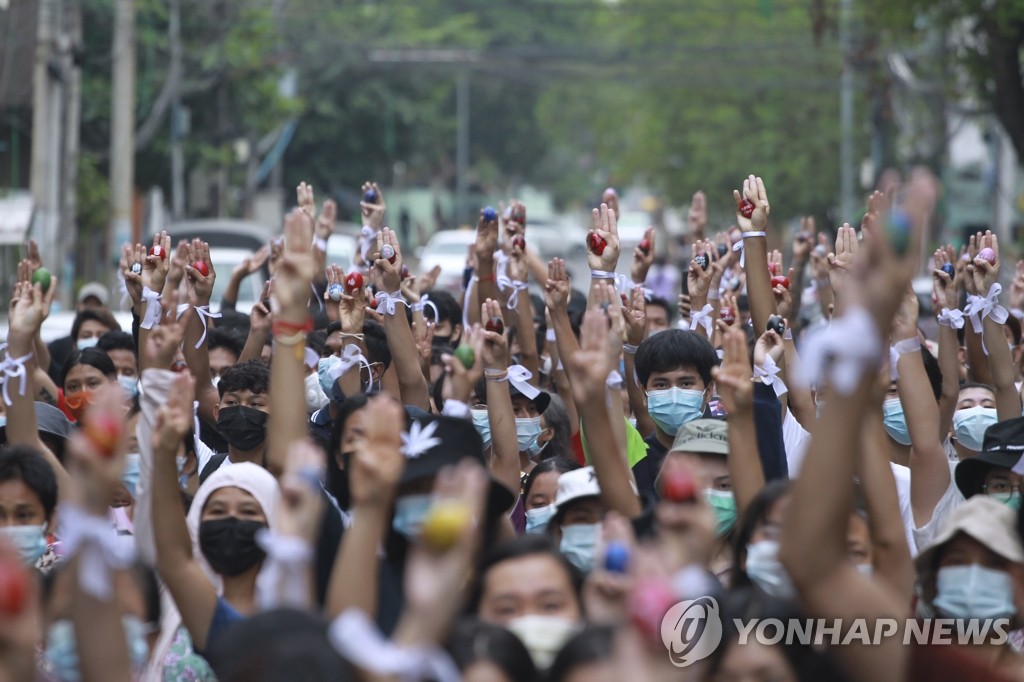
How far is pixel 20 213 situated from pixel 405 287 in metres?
12.6

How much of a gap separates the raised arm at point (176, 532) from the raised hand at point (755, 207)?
289 cm

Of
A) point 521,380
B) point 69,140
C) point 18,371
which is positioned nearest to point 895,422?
point 521,380

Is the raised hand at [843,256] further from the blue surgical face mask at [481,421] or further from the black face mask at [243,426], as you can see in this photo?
the black face mask at [243,426]

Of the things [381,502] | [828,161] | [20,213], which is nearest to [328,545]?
[381,502]

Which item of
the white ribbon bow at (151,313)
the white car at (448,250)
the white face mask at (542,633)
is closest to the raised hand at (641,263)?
the white ribbon bow at (151,313)

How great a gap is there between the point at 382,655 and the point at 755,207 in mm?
3793

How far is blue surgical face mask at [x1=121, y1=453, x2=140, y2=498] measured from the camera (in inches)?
238

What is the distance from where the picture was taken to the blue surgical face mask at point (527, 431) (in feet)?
21.9

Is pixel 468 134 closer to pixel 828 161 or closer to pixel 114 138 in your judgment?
pixel 828 161

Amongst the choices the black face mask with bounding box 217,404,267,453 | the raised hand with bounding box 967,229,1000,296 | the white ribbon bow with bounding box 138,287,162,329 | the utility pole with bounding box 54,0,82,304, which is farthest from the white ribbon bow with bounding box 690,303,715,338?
the utility pole with bounding box 54,0,82,304

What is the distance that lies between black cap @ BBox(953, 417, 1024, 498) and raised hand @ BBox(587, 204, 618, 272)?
5.75 feet

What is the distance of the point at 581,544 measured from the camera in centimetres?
488

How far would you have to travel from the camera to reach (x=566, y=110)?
65.4m

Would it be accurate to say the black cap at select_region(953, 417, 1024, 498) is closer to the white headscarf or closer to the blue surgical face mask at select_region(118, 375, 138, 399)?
the white headscarf
